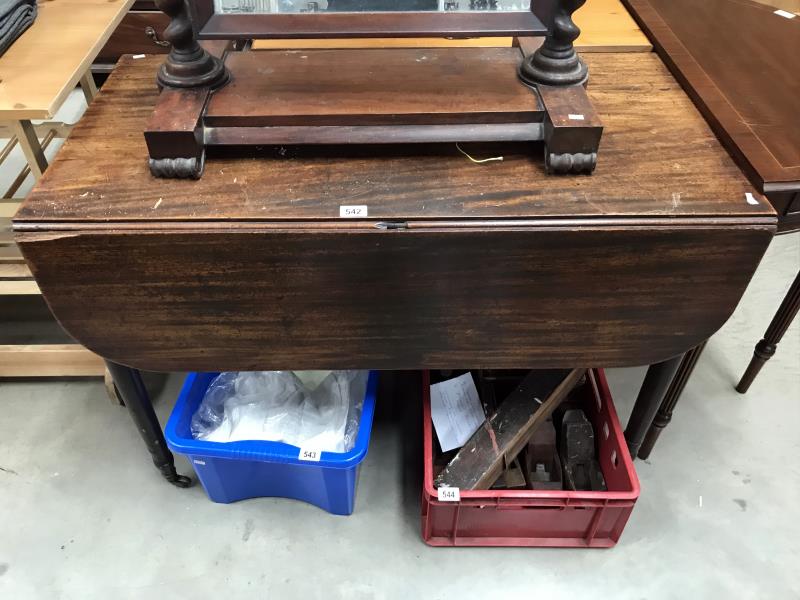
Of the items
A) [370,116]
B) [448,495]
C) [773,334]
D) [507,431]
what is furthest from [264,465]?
[773,334]

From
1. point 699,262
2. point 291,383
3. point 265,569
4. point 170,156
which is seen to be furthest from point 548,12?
point 265,569

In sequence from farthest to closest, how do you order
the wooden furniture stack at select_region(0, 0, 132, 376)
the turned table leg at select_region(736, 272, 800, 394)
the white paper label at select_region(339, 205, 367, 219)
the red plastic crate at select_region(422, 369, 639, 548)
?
1. the turned table leg at select_region(736, 272, 800, 394)
2. the red plastic crate at select_region(422, 369, 639, 548)
3. the wooden furniture stack at select_region(0, 0, 132, 376)
4. the white paper label at select_region(339, 205, 367, 219)

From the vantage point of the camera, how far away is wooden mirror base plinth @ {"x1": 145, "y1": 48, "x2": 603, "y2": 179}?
36.5 inches

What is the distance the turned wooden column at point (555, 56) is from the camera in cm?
95

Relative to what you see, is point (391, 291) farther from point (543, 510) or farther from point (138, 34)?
point (138, 34)

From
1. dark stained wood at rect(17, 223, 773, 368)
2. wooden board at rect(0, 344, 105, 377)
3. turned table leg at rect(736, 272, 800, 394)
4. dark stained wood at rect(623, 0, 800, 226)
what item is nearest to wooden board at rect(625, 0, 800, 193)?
dark stained wood at rect(623, 0, 800, 226)

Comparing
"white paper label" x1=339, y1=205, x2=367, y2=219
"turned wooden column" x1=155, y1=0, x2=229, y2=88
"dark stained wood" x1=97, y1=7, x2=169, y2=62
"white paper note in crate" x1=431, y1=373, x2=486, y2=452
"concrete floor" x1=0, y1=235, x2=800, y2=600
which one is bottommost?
"concrete floor" x1=0, y1=235, x2=800, y2=600

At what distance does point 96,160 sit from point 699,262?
92 cm

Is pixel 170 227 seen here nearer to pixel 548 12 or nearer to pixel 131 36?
pixel 548 12

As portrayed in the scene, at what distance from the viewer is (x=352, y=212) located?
0.89 m

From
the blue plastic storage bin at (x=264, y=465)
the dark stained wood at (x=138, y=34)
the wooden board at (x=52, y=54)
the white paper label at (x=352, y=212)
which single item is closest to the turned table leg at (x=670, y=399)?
the blue plastic storage bin at (x=264, y=465)

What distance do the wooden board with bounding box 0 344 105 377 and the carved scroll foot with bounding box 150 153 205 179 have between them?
78 centimetres

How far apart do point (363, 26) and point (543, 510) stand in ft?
3.08

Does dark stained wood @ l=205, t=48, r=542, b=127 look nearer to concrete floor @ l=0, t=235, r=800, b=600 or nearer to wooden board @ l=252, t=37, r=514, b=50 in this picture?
wooden board @ l=252, t=37, r=514, b=50
